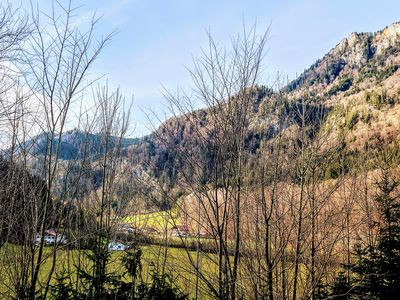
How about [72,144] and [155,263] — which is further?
[155,263]

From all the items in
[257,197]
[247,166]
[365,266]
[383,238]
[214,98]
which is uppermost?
[214,98]

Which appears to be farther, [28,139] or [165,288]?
[165,288]

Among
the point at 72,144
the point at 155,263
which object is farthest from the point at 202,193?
the point at 155,263

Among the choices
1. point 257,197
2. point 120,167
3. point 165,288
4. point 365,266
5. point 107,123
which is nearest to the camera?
point 257,197

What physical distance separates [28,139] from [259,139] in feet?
12.2

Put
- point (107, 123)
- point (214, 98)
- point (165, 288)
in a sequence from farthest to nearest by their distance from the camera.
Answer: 1. point (107, 123)
2. point (165, 288)
3. point (214, 98)

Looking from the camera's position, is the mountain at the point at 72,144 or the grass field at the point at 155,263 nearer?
the grass field at the point at 155,263

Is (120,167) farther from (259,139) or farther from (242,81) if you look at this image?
(242,81)

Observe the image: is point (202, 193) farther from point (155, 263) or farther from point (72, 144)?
point (155, 263)

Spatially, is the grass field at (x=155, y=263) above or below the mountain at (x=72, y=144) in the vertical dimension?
below

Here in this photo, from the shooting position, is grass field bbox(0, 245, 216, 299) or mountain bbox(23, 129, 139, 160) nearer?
grass field bbox(0, 245, 216, 299)

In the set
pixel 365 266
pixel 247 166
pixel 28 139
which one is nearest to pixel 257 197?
pixel 247 166

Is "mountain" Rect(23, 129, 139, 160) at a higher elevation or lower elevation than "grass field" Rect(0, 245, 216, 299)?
higher

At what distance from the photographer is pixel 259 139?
555 cm
